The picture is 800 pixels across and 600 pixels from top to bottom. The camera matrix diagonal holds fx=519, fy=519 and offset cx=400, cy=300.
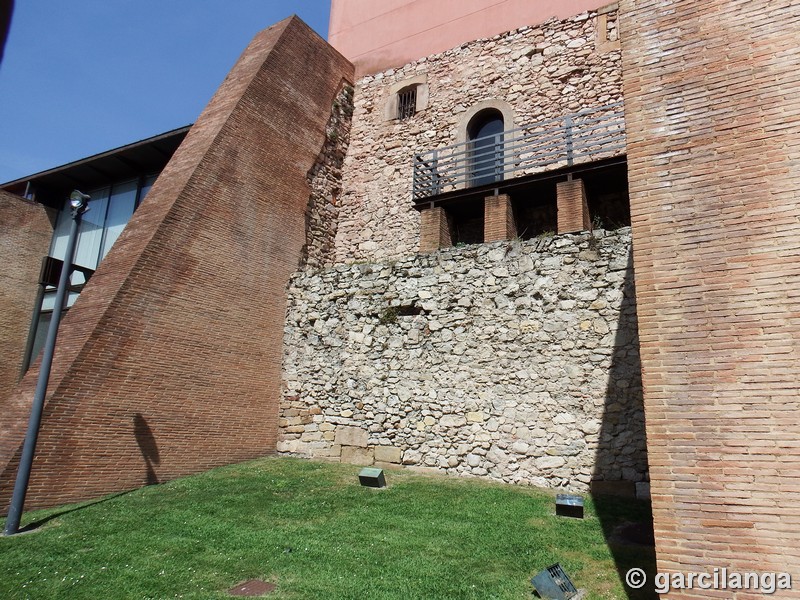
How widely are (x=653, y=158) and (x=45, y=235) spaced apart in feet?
51.9

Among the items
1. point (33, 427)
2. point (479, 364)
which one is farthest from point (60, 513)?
point (479, 364)

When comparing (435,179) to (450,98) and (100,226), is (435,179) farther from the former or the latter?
(100,226)

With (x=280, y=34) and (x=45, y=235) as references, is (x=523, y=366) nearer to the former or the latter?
(x=280, y=34)

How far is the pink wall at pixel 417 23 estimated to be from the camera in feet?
39.8

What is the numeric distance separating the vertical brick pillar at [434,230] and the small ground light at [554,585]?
676 cm

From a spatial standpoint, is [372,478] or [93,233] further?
[93,233]

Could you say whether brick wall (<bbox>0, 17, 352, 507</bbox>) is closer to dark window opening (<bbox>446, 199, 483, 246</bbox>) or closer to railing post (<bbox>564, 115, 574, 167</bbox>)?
dark window opening (<bbox>446, 199, 483, 246</bbox>)

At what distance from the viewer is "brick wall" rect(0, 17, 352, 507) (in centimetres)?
714

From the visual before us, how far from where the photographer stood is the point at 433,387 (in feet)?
28.6

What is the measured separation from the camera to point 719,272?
147 inches

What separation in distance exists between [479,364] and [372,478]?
2.47 metres

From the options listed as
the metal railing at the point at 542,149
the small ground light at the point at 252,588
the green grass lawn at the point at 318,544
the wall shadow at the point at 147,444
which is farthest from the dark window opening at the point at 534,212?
the small ground light at the point at 252,588

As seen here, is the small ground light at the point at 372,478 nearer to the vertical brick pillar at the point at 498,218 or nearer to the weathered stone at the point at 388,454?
the weathered stone at the point at 388,454

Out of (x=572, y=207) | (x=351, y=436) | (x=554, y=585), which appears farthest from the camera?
(x=351, y=436)
